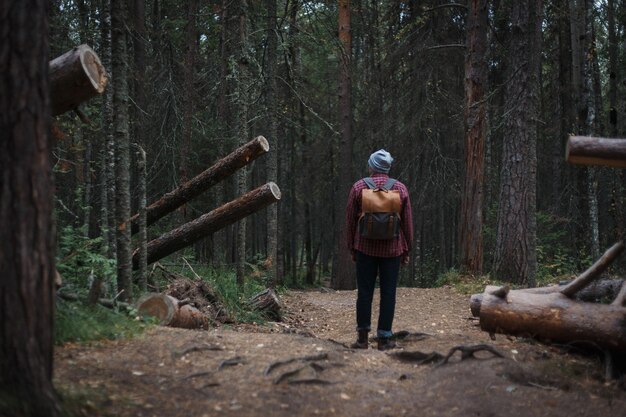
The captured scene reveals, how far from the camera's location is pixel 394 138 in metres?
19.4

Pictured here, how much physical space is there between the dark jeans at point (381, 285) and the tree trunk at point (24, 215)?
371cm

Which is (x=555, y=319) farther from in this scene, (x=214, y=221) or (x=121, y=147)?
(x=214, y=221)

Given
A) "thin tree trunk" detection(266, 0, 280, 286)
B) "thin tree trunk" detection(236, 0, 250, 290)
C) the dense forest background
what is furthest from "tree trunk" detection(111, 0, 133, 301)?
"thin tree trunk" detection(266, 0, 280, 286)

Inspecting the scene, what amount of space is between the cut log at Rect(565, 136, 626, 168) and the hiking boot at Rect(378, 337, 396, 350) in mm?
2772

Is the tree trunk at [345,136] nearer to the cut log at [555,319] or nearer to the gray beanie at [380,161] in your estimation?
the gray beanie at [380,161]

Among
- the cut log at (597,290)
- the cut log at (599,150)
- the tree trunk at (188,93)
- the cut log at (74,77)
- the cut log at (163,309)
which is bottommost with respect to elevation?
the cut log at (163,309)

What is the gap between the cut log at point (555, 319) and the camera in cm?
519

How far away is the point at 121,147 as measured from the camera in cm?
716

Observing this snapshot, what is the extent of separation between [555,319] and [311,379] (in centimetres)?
265

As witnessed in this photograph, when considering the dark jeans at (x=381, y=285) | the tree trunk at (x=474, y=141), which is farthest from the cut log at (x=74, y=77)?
the tree trunk at (x=474, y=141)

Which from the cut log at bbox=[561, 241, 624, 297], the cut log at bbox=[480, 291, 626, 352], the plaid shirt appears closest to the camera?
the cut log at bbox=[480, 291, 626, 352]

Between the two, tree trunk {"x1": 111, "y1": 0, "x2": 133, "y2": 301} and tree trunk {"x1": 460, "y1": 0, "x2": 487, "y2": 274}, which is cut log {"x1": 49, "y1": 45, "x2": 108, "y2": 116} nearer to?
tree trunk {"x1": 111, "y1": 0, "x2": 133, "y2": 301}

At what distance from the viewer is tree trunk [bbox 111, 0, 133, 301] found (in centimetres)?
712

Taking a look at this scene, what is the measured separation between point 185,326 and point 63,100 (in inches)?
121
